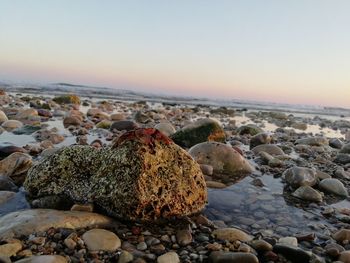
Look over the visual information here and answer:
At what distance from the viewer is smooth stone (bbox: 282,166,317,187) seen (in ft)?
17.9

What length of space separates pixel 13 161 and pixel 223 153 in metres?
3.54

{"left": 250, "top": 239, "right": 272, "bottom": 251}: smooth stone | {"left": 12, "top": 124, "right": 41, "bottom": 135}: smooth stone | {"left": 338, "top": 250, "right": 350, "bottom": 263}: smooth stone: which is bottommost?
{"left": 12, "top": 124, "right": 41, "bottom": 135}: smooth stone

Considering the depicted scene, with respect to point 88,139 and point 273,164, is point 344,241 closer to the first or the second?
point 273,164

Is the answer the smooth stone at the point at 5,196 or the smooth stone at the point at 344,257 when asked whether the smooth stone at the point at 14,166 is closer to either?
the smooth stone at the point at 5,196

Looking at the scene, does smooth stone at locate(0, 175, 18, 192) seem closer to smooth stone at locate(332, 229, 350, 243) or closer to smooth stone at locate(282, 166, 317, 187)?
smooth stone at locate(332, 229, 350, 243)

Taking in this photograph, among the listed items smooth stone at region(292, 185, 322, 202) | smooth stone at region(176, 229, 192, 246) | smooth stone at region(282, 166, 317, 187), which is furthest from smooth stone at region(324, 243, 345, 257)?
smooth stone at region(282, 166, 317, 187)

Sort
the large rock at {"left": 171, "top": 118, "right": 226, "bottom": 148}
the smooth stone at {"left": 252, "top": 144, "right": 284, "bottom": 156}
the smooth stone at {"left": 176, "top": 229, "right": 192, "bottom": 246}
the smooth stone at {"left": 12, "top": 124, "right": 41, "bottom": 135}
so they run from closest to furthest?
the smooth stone at {"left": 176, "top": 229, "right": 192, "bottom": 246}
the smooth stone at {"left": 252, "top": 144, "right": 284, "bottom": 156}
the large rock at {"left": 171, "top": 118, "right": 226, "bottom": 148}
the smooth stone at {"left": 12, "top": 124, "right": 41, "bottom": 135}

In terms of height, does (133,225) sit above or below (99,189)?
below

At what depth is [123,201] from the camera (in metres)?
3.73

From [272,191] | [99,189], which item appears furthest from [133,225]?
[272,191]

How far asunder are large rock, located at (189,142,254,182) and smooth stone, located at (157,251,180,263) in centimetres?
321

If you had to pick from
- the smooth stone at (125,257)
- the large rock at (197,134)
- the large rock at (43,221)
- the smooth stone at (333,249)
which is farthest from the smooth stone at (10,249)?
the large rock at (197,134)

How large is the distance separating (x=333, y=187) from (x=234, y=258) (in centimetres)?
310

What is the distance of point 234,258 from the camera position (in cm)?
298
